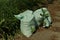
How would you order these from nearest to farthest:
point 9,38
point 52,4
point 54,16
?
point 9,38 < point 54,16 < point 52,4

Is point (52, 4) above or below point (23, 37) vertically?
above

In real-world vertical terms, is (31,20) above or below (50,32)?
above

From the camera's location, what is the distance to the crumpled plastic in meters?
6.48

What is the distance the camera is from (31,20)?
6.50 m

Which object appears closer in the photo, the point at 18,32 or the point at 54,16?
the point at 18,32

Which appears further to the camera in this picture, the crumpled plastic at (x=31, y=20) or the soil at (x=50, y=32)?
the crumpled plastic at (x=31, y=20)

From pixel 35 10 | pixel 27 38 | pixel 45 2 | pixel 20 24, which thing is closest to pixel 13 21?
pixel 20 24

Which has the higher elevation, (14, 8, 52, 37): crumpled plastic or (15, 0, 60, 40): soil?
(14, 8, 52, 37): crumpled plastic

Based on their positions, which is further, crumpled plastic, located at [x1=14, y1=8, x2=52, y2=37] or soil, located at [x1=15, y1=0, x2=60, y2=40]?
crumpled plastic, located at [x1=14, y1=8, x2=52, y2=37]

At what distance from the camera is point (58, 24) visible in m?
6.89

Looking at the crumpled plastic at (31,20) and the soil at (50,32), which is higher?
the crumpled plastic at (31,20)

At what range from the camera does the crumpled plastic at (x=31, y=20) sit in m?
6.48

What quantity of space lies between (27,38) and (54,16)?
157 centimetres

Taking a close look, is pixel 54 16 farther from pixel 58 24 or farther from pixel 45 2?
pixel 45 2
